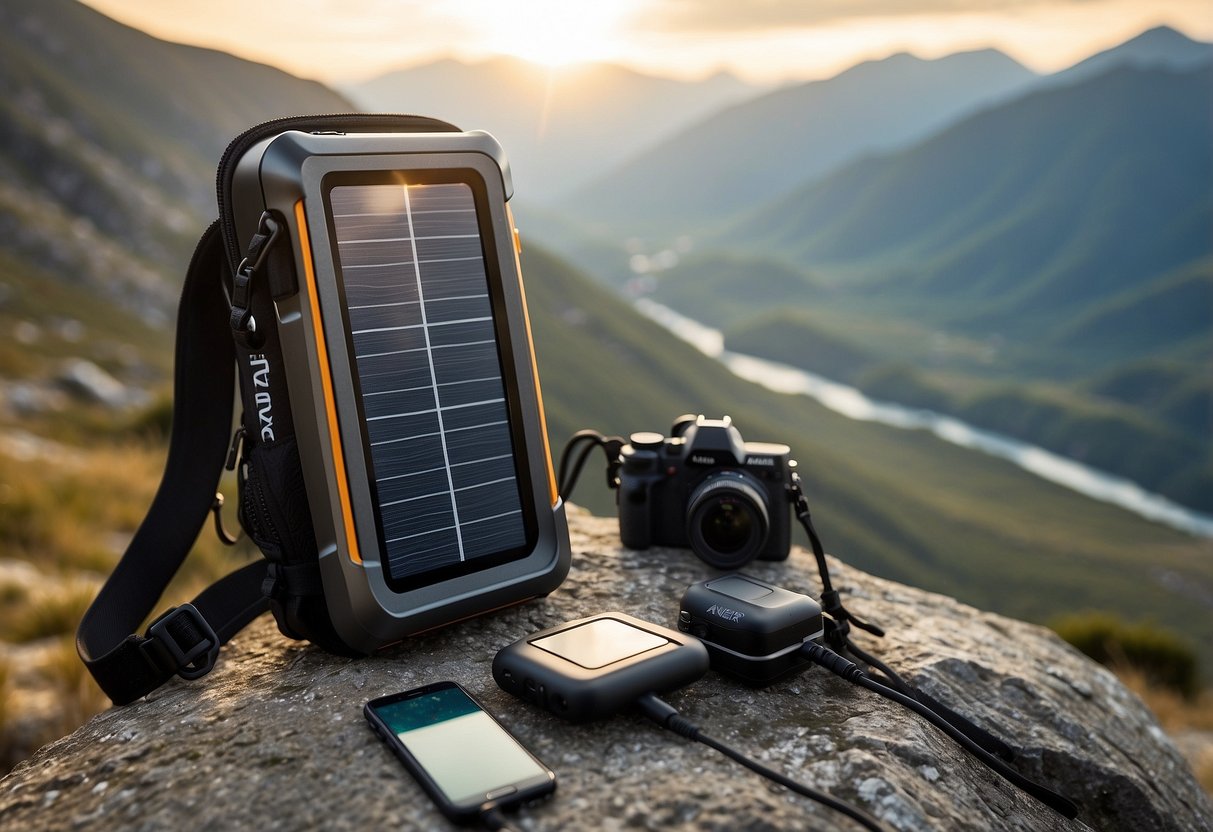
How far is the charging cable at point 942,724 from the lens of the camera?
2789 mm

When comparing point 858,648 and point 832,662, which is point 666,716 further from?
point 858,648

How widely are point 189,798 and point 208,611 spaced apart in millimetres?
1317

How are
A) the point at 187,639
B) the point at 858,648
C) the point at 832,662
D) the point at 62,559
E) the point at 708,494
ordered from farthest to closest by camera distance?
the point at 62,559 < the point at 708,494 < the point at 858,648 < the point at 187,639 < the point at 832,662

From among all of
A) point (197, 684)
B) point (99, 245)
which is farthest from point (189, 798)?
point (99, 245)

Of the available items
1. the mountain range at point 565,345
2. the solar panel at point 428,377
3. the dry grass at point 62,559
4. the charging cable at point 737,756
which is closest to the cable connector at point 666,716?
the charging cable at point 737,756

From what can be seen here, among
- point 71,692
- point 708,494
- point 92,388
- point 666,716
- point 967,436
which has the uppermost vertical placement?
point 92,388

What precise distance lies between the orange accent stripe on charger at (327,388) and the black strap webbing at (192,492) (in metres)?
0.63

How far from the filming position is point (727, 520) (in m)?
4.08

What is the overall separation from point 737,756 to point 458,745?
82 centimetres

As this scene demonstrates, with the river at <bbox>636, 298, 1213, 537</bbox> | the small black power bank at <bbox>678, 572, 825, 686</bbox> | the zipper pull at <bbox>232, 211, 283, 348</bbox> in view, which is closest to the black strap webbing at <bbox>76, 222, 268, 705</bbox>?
the zipper pull at <bbox>232, 211, 283, 348</bbox>

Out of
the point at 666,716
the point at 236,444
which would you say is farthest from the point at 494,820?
the point at 236,444

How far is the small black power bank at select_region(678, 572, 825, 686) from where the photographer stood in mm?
2982

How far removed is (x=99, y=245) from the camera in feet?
194

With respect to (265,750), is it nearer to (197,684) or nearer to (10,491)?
(197,684)
